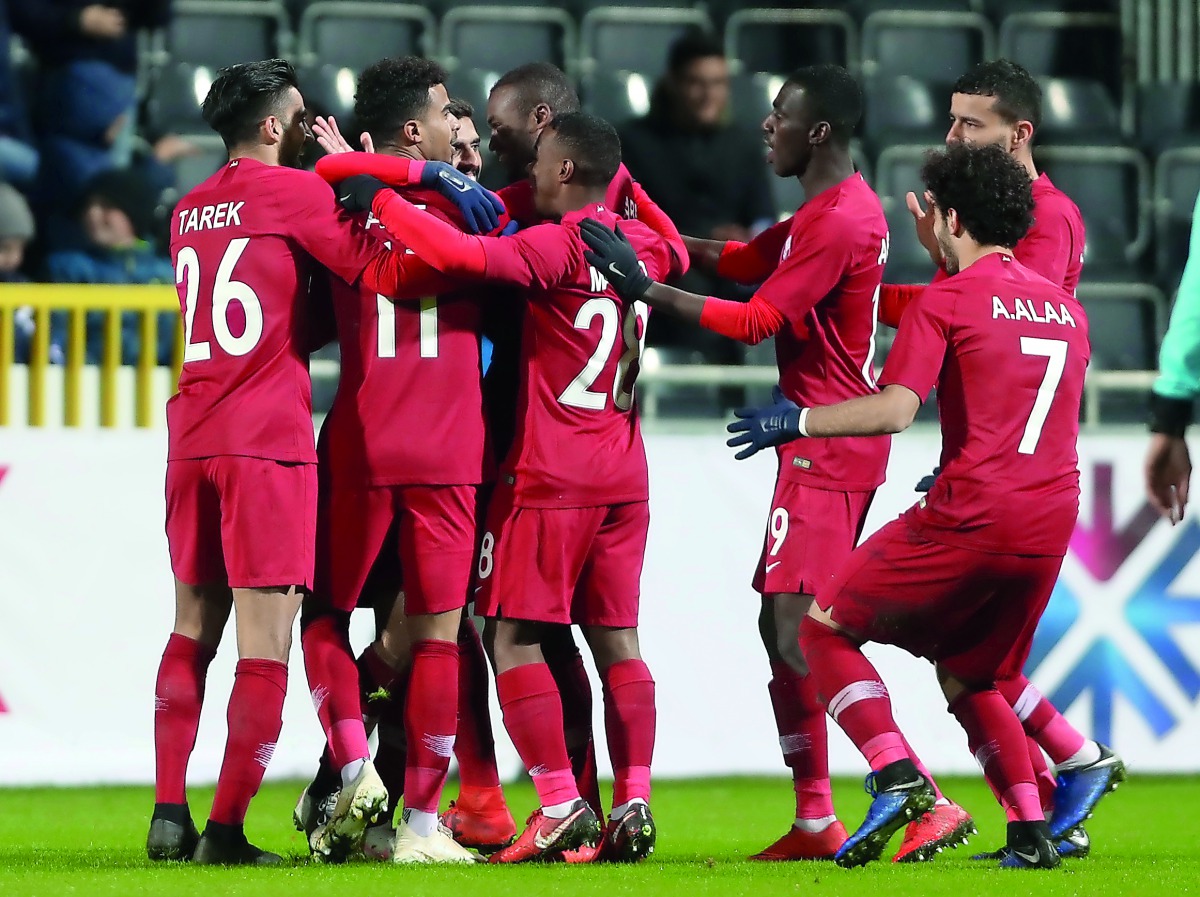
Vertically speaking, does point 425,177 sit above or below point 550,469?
above

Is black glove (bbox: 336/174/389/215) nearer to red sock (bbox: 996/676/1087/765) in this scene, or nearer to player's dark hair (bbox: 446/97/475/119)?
player's dark hair (bbox: 446/97/475/119)

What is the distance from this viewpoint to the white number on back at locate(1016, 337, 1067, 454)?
483cm

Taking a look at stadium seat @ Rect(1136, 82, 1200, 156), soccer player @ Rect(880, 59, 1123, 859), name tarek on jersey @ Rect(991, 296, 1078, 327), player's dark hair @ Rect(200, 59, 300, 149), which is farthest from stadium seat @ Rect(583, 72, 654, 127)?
name tarek on jersey @ Rect(991, 296, 1078, 327)

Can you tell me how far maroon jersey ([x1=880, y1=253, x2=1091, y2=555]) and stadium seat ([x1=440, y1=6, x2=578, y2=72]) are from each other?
19.9 ft

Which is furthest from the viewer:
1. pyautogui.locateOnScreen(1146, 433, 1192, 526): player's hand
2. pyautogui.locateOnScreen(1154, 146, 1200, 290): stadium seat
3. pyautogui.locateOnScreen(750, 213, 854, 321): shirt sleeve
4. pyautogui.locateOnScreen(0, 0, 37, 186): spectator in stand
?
pyautogui.locateOnScreen(1154, 146, 1200, 290): stadium seat

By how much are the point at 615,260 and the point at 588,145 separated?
0.38 meters

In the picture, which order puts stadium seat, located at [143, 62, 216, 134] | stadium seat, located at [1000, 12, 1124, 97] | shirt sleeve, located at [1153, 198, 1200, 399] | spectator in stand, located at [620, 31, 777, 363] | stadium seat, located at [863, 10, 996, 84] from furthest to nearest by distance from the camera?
stadium seat, located at [1000, 12, 1124, 97], stadium seat, located at [863, 10, 996, 84], stadium seat, located at [143, 62, 216, 134], spectator in stand, located at [620, 31, 777, 363], shirt sleeve, located at [1153, 198, 1200, 399]

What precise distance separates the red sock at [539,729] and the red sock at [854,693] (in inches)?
27.8

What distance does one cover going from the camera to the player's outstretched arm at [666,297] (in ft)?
16.5

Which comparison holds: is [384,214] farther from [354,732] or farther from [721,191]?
[721,191]

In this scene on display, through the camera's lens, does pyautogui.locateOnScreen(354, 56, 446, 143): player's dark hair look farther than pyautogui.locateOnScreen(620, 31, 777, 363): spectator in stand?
No

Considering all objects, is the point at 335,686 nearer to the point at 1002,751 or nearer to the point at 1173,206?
the point at 1002,751

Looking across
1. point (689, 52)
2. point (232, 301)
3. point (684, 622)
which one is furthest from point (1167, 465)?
point (689, 52)

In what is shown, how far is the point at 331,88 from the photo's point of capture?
997 centimetres
